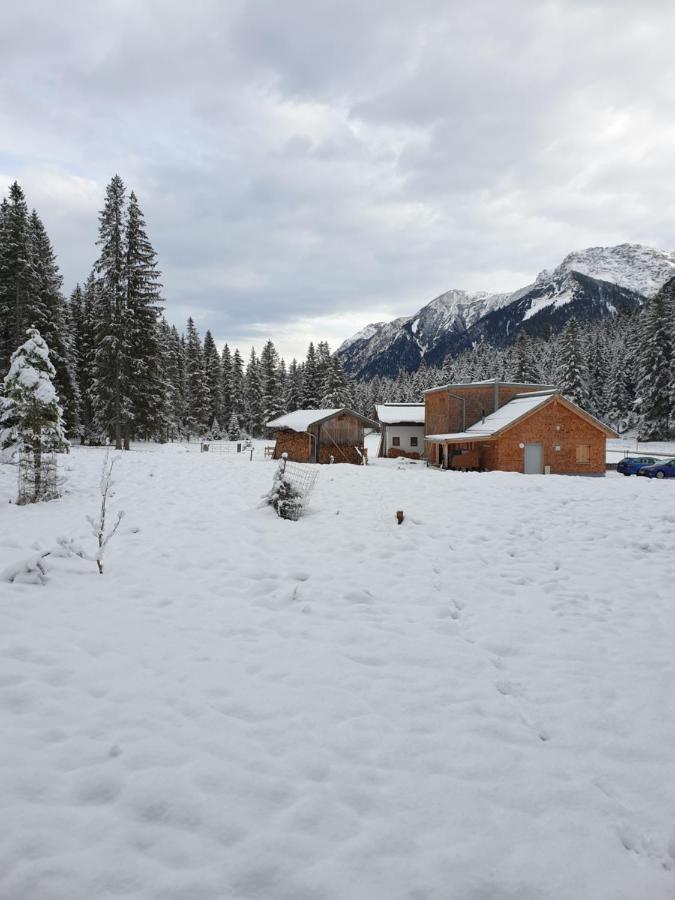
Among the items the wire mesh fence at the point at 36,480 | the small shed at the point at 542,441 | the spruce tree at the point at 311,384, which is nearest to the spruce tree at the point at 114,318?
the wire mesh fence at the point at 36,480

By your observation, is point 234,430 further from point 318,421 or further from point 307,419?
point 318,421

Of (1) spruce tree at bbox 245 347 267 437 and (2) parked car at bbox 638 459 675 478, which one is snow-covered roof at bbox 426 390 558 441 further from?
(1) spruce tree at bbox 245 347 267 437

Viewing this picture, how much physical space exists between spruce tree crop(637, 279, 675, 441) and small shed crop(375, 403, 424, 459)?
28.5m

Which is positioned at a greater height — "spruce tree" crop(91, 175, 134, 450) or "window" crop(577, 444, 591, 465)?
"spruce tree" crop(91, 175, 134, 450)

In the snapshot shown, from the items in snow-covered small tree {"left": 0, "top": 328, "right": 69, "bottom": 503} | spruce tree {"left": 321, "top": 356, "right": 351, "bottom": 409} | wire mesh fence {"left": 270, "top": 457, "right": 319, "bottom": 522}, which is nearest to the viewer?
wire mesh fence {"left": 270, "top": 457, "right": 319, "bottom": 522}

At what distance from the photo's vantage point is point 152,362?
3547 centimetres

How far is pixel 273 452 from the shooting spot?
3834 cm

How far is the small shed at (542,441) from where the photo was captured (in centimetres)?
2945

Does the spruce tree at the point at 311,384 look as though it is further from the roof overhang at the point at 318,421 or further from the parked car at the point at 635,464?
the parked car at the point at 635,464

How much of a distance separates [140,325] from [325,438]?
16429 millimetres

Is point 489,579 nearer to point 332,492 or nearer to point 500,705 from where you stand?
point 500,705

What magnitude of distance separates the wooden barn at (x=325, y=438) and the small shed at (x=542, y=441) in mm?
7507

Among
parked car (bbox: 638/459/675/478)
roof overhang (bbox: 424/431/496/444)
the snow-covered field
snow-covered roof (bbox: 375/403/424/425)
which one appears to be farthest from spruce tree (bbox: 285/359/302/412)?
the snow-covered field

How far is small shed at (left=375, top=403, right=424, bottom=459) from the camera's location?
1684 inches
